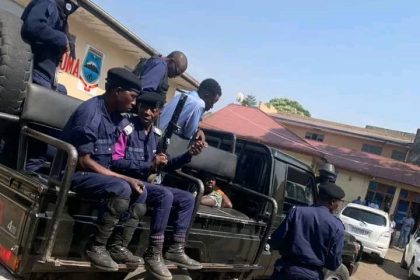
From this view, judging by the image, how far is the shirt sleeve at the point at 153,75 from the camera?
3.96m

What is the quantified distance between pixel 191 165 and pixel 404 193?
25357 mm

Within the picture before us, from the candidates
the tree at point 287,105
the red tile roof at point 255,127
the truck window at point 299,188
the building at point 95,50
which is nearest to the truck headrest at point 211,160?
the truck window at point 299,188

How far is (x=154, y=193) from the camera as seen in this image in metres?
3.22

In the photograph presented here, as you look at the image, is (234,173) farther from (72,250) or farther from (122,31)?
(122,31)

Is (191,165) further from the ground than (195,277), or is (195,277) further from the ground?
(191,165)

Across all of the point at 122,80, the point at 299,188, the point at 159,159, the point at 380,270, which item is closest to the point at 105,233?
the point at 159,159

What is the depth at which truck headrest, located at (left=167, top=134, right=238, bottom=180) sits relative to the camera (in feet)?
14.2

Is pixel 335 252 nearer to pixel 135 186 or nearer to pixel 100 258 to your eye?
pixel 135 186

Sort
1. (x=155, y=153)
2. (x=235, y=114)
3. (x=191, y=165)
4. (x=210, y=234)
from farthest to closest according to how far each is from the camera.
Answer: (x=235, y=114) → (x=191, y=165) → (x=210, y=234) → (x=155, y=153)

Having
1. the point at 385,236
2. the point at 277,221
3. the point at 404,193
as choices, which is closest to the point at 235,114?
the point at 404,193

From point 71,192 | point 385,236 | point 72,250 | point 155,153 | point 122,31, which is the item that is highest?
point 122,31

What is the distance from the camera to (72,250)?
288 centimetres

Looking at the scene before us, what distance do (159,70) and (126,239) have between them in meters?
1.59

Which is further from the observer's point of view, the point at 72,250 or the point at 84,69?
the point at 84,69
